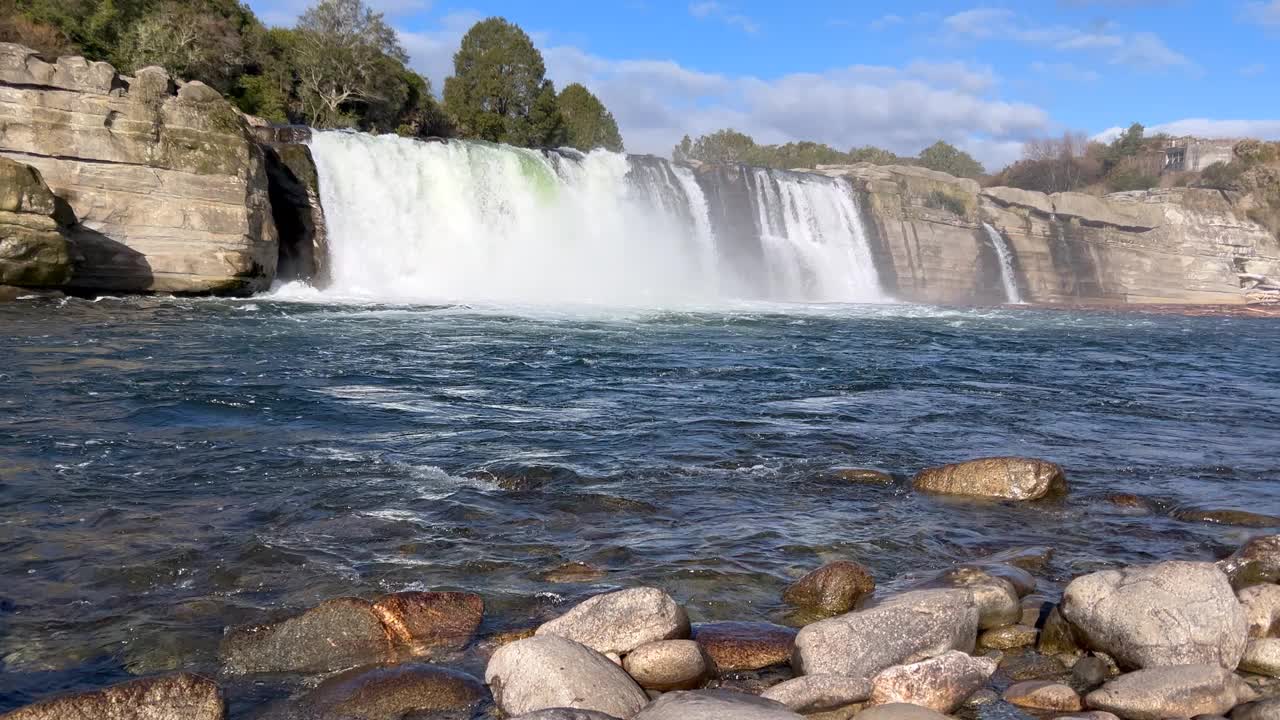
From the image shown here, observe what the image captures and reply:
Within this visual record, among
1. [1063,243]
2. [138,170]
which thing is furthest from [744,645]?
[1063,243]

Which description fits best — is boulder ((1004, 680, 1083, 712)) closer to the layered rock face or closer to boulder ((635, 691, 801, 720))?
boulder ((635, 691, 801, 720))

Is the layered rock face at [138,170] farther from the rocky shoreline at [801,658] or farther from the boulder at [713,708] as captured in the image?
the boulder at [713,708]

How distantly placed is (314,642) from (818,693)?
2398 mm

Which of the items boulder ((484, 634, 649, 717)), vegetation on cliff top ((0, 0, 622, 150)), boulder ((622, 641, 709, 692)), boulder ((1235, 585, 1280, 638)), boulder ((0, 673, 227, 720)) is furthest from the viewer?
vegetation on cliff top ((0, 0, 622, 150))

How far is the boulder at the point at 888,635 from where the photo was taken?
454 cm

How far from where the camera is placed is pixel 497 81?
51.4 meters

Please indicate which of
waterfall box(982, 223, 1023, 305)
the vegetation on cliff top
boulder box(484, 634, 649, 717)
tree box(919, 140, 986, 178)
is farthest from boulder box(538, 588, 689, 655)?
tree box(919, 140, 986, 178)

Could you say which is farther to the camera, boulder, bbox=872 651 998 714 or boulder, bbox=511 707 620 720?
boulder, bbox=872 651 998 714

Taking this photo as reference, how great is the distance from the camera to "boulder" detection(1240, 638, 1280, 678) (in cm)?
466

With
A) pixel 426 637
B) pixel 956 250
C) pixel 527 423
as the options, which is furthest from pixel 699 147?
pixel 426 637

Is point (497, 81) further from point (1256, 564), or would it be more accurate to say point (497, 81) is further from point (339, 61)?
point (1256, 564)

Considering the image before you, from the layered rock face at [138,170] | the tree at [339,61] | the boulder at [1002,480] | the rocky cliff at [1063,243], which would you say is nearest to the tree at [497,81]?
the tree at [339,61]

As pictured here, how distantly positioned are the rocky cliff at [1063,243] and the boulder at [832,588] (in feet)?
→ 121

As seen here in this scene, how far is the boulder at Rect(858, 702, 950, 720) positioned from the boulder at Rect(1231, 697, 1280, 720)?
1.20 metres
